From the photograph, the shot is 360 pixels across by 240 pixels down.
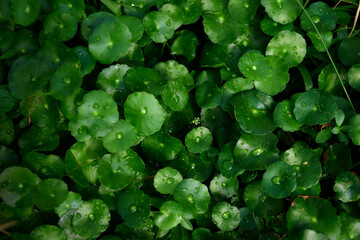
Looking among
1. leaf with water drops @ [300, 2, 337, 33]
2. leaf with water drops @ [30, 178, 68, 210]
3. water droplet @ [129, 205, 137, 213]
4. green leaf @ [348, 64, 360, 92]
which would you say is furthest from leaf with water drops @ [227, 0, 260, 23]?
leaf with water drops @ [30, 178, 68, 210]

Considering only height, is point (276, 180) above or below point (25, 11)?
below

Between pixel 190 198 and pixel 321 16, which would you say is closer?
pixel 190 198

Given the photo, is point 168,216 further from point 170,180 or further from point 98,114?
point 98,114

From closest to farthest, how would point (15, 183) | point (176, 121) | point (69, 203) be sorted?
1. point (15, 183)
2. point (69, 203)
3. point (176, 121)

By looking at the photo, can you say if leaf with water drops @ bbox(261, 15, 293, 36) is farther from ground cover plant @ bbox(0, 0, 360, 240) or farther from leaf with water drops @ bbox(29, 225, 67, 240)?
leaf with water drops @ bbox(29, 225, 67, 240)

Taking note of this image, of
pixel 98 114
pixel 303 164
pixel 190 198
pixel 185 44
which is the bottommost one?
pixel 190 198

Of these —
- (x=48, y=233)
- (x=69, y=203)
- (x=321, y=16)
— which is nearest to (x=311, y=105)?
(x=321, y=16)

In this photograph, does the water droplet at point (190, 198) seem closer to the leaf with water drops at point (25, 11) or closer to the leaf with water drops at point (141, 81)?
the leaf with water drops at point (141, 81)
